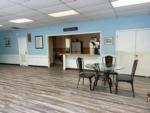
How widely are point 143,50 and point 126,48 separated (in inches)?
24.9

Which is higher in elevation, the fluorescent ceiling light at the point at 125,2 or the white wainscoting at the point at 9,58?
the fluorescent ceiling light at the point at 125,2

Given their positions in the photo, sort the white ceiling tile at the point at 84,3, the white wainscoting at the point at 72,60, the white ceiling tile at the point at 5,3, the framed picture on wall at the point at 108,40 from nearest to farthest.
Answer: the white ceiling tile at the point at 5,3 < the white ceiling tile at the point at 84,3 < the framed picture on wall at the point at 108,40 < the white wainscoting at the point at 72,60

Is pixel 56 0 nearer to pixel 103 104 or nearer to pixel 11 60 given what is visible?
pixel 103 104

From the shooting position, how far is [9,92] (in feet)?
13.5

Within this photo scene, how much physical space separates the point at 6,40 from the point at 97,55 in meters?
6.79

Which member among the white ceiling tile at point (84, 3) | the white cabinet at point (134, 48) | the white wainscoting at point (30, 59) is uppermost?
the white ceiling tile at point (84, 3)

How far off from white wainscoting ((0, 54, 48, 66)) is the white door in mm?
352

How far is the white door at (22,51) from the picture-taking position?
9150 millimetres

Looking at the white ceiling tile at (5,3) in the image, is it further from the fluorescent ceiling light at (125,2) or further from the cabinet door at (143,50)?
the cabinet door at (143,50)

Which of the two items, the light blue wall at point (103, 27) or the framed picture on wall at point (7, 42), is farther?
the framed picture on wall at point (7, 42)

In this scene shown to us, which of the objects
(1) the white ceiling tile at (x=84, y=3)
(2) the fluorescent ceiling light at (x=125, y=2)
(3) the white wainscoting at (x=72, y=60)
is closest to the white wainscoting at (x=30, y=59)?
(3) the white wainscoting at (x=72, y=60)

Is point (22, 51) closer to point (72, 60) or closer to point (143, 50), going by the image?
point (72, 60)

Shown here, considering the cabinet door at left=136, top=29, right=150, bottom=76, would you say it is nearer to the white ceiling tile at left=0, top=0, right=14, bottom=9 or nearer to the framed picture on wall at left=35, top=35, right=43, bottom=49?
the white ceiling tile at left=0, top=0, right=14, bottom=9

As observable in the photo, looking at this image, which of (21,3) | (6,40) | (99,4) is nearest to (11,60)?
(6,40)
